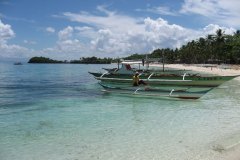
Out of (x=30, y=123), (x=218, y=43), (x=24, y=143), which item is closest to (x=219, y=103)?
(x=30, y=123)

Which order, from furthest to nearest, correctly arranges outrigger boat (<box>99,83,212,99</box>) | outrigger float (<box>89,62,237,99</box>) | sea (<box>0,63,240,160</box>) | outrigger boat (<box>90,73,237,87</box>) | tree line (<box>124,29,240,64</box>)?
tree line (<box>124,29,240,64</box>) < outrigger boat (<box>90,73,237,87</box>) < outrigger float (<box>89,62,237,99</box>) < outrigger boat (<box>99,83,212,99</box>) < sea (<box>0,63,240,160</box>)

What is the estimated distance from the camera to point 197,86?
83.8 feet

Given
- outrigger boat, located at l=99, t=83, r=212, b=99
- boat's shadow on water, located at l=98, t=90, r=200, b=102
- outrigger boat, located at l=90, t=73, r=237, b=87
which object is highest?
outrigger boat, located at l=90, t=73, r=237, b=87

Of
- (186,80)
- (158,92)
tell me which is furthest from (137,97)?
(186,80)

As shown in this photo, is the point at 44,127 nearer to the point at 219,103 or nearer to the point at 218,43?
the point at 219,103

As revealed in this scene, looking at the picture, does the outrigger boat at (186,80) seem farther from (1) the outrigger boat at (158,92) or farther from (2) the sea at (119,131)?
(2) the sea at (119,131)

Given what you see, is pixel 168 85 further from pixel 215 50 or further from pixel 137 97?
pixel 215 50

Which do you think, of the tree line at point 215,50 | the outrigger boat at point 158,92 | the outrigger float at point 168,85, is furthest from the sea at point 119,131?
the tree line at point 215,50

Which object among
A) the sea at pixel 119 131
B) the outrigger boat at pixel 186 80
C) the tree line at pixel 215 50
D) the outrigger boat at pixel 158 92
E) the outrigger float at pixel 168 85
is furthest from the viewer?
the tree line at pixel 215 50

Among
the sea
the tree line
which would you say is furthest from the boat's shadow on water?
the tree line

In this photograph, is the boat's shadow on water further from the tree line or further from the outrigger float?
the tree line

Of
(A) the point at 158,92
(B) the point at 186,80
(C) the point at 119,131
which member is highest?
(B) the point at 186,80

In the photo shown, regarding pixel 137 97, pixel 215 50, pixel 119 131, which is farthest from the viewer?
pixel 215 50

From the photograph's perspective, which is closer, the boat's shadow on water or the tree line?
the boat's shadow on water
